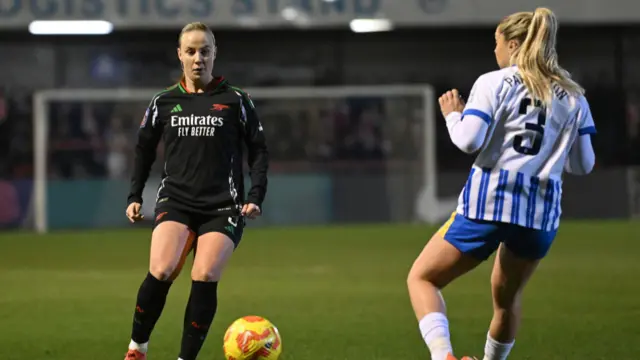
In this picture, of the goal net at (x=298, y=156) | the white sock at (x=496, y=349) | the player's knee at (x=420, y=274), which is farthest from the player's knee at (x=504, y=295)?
the goal net at (x=298, y=156)

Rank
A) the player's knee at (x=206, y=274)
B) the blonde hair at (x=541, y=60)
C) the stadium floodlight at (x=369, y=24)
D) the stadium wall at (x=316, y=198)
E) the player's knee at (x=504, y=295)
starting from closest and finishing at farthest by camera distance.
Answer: the blonde hair at (x=541, y=60), the player's knee at (x=504, y=295), the player's knee at (x=206, y=274), the stadium wall at (x=316, y=198), the stadium floodlight at (x=369, y=24)

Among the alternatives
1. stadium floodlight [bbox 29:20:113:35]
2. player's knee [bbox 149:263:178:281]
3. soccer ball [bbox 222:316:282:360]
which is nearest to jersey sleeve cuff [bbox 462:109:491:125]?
player's knee [bbox 149:263:178:281]

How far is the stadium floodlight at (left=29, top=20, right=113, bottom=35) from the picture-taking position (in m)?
21.2

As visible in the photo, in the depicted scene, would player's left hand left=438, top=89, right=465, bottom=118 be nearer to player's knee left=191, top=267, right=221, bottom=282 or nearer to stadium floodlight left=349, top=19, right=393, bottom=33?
player's knee left=191, top=267, right=221, bottom=282

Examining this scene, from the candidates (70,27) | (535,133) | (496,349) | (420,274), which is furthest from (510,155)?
(70,27)

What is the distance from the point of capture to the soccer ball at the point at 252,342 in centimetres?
617

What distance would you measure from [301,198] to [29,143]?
6.23 metres

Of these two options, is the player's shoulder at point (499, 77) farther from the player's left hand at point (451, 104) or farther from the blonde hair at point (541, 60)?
the player's left hand at point (451, 104)

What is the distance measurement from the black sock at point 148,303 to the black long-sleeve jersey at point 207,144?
43 cm

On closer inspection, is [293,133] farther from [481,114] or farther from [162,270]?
[481,114]

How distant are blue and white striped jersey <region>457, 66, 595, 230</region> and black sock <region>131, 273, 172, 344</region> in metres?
1.74

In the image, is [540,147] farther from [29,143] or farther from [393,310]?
[29,143]

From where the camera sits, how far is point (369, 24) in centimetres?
2248

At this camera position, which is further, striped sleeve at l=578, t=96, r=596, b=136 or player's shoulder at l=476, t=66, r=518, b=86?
striped sleeve at l=578, t=96, r=596, b=136
